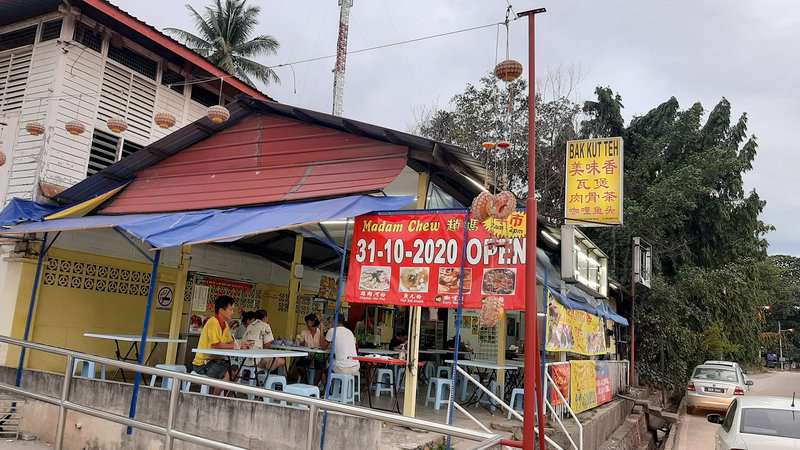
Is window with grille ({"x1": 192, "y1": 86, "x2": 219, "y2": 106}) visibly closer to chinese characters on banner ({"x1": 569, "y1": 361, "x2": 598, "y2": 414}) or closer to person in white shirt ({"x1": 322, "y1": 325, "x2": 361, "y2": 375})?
person in white shirt ({"x1": 322, "y1": 325, "x2": 361, "y2": 375})

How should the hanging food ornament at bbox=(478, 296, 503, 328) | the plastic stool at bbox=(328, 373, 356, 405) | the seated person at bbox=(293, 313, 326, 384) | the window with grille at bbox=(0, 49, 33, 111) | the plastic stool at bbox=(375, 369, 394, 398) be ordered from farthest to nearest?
the window with grille at bbox=(0, 49, 33, 111), the plastic stool at bbox=(375, 369, 394, 398), the seated person at bbox=(293, 313, 326, 384), the plastic stool at bbox=(328, 373, 356, 405), the hanging food ornament at bbox=(478, 296, 503, 328)

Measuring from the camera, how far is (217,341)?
7.00 m

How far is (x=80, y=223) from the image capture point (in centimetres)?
780

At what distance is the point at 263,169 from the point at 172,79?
4.64 meters

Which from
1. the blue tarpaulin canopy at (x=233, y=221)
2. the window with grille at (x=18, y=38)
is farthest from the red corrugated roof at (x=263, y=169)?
the window with grille at (x=18, y=38)

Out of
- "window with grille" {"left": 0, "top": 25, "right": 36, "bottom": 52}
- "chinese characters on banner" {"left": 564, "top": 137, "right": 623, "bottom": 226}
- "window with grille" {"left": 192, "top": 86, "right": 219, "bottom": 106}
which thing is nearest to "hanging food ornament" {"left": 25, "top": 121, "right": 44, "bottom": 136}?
"window with grille" {"left": 0, "top": 25, "right": 36, "bottom": 52}

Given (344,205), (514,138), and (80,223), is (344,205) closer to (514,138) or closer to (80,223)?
(80,223)

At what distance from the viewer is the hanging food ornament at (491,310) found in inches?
227

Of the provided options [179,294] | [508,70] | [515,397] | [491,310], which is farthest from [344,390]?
[508,70]

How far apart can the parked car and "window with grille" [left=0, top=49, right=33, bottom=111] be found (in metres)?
17.8

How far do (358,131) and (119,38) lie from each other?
234 inches

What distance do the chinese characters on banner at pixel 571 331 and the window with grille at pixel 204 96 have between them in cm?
926

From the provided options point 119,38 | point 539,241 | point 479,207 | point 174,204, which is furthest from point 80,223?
point 539,241

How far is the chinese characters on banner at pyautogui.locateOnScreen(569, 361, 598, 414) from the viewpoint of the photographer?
9.20m
